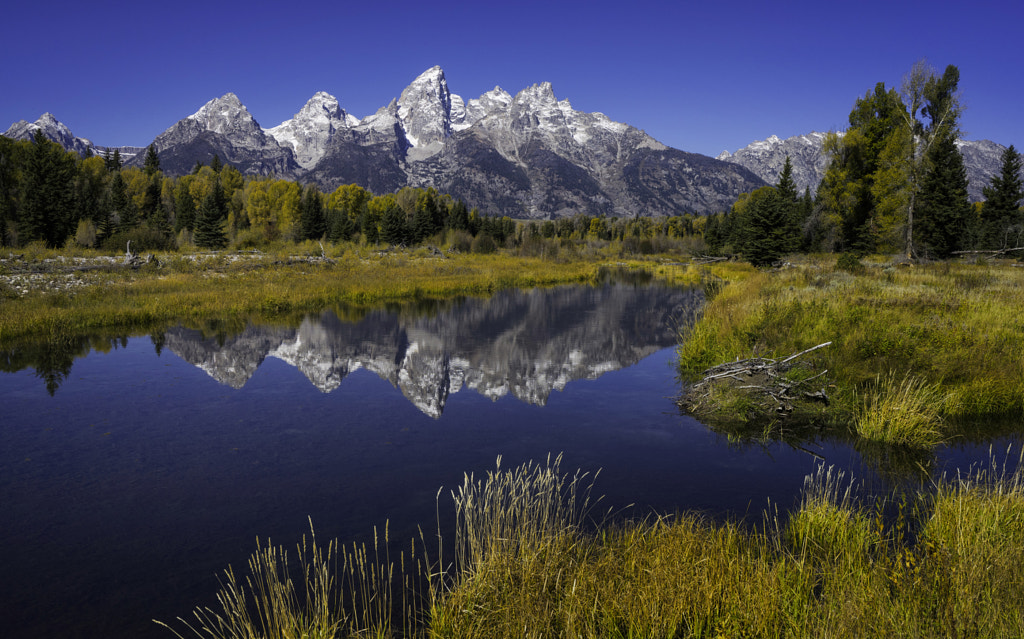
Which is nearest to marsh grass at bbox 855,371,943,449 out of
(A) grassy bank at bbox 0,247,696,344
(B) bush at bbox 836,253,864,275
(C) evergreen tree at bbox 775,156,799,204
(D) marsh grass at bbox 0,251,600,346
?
(A) grassy bank at bbox 0,247,696,344

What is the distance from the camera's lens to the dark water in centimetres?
625

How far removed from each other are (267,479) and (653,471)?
6.08 meters

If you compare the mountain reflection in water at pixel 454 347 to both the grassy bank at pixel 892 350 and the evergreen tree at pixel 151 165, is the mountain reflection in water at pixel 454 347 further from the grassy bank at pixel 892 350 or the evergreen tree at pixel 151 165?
the evergreen tree at pixel 151 165

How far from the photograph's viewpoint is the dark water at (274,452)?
6.25 metres

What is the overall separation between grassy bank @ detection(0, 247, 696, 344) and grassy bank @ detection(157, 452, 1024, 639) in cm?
1997

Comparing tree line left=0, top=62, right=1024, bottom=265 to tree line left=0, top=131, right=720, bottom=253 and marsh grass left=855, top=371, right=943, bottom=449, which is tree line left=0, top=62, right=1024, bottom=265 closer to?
tree line left=0, top=131, right=720, bottom=253

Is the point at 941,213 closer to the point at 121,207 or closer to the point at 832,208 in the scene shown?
the point at 832,208

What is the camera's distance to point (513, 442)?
411 inches

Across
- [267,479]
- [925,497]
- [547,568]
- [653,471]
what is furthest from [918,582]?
[267,479]

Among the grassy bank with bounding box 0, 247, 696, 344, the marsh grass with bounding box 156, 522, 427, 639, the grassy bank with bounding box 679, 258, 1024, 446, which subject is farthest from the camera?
the grassy bank with bounding box 0, 247, 696, 344

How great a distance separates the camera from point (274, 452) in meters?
9.73

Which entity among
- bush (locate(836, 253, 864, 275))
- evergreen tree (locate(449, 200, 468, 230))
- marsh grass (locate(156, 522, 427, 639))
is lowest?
marsh grass (locate(156, 522, 427, 639))

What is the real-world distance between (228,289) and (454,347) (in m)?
16.1

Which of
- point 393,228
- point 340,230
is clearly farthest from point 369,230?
point 393,228
